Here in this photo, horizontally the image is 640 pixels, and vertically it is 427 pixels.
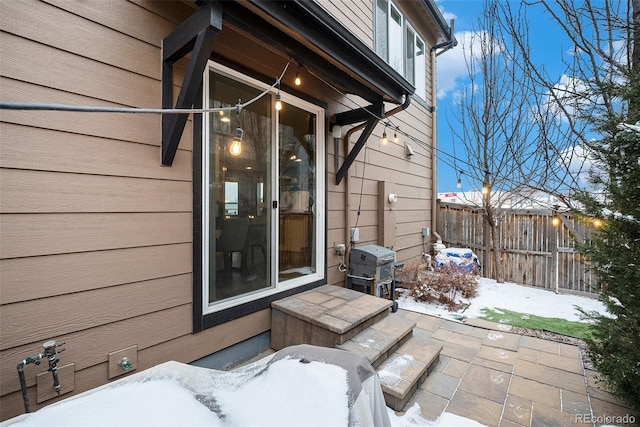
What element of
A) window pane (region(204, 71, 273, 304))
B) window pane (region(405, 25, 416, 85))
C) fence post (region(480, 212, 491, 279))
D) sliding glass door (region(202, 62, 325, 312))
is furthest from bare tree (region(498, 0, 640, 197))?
window pane (region(204, 71, 273, 304))

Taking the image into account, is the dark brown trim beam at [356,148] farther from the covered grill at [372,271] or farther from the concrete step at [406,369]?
the concrete step at [406,369]

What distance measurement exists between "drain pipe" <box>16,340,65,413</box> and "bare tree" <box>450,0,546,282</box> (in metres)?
6.36

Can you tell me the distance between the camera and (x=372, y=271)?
3.46m

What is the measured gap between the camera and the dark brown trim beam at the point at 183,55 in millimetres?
1694

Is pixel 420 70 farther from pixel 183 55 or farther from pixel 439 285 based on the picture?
pixel 183 55

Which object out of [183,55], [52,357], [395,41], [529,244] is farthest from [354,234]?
[529,244]

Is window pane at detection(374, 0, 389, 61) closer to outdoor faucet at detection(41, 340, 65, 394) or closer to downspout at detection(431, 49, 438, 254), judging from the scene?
downspout at detection(431, 49, 438, 254)

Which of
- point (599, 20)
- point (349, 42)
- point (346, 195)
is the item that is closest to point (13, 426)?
point (349, 42)

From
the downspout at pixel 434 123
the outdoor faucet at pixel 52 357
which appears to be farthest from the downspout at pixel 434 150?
the outdoor faucet at pixel 52 357

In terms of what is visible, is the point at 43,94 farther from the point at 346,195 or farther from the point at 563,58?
the point at 563,58

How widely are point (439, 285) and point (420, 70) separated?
443 centimetres

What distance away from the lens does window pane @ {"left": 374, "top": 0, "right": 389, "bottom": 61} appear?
15.2 ft

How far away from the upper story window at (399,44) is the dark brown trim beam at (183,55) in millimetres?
3594

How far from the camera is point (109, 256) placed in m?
1.72
